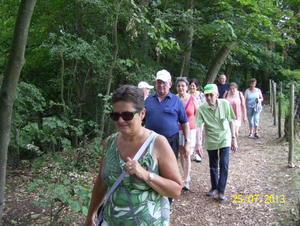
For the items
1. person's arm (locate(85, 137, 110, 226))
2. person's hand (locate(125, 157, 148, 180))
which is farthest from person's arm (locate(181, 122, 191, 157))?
person's hand (locate(125, 157, 148, 180))

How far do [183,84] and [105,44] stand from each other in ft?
10.9

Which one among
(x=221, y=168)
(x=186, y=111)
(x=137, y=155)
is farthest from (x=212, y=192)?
(x=137, y=155)

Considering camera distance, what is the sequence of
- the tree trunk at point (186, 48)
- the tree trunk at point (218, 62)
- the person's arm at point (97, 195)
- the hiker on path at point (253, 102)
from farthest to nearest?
the tree trunk at point (218, 62) < the tree trunk at point (186, 48) < the hiker on path at point (253, 102) < the person's arm at point (97, 195)

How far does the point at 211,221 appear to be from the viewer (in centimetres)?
403

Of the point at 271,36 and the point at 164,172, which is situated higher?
the point at 271,36

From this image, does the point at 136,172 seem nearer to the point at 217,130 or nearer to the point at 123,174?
the point at 123,174

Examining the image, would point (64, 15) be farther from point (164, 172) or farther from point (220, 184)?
point (164, 172)

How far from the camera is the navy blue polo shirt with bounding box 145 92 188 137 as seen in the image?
379cm

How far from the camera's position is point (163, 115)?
3820 millimetres

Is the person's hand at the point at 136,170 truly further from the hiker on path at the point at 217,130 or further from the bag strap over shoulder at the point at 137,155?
the hiker on path at the point at 217,130

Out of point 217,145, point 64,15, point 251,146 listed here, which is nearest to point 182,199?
point 217,145
